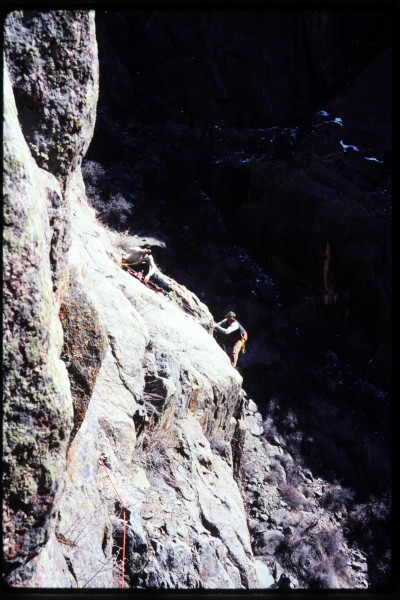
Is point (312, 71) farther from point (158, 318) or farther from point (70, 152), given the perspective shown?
point (70, 152)

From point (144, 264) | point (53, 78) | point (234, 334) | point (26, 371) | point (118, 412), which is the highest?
point (53, 78)

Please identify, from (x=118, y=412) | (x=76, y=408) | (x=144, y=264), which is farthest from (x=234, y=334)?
(x=76, y=408)

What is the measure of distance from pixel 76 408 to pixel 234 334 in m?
9.85

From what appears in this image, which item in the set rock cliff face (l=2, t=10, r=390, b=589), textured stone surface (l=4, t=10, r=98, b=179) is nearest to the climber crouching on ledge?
rock cliff face (l=2, t=10, r=390, b=589)

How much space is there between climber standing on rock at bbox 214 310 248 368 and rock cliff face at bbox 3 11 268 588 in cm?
471

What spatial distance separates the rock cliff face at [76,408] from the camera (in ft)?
8.20

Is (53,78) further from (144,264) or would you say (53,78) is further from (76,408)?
(144,264)

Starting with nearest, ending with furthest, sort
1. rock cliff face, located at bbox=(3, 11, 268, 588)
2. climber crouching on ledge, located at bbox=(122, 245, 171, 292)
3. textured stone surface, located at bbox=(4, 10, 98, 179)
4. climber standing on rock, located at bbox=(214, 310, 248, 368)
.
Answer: rock cliff face, located at bbox=(3, 11, 268, 588) < textured stone surface, located at bbox=(4, 10, 98, 179) < climber crouching on ledge, located at bbox=(122, 245, 171, 292) < climber standing on rock, located at bbox=(214, 310, 248, 368)

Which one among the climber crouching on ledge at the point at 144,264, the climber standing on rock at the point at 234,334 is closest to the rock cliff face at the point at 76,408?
the climber crouching on ledge at the point at 144,264

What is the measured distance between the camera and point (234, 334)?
1312cm

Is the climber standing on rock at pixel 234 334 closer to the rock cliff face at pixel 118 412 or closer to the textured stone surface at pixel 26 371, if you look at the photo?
the rock cliff face at pixel 118 412

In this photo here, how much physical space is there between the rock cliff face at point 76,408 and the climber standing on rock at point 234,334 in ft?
15.5

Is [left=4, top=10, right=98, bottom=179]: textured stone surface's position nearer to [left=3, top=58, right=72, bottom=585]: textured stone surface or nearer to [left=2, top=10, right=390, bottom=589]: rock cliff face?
[left=2, top=10, right=390, bottom=589]: rock cliff face

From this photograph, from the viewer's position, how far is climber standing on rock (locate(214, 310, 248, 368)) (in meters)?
12.3
